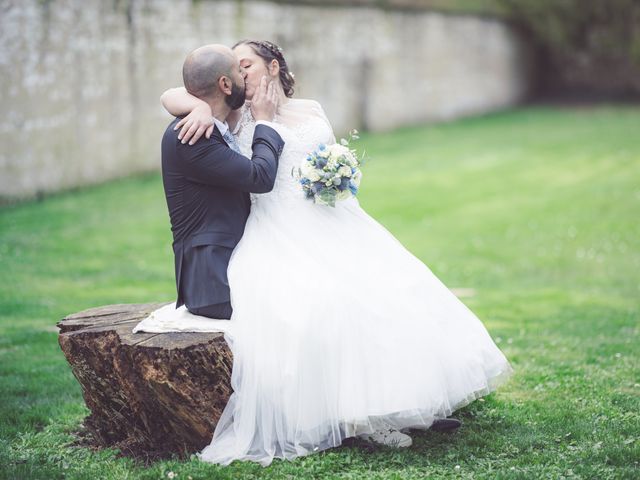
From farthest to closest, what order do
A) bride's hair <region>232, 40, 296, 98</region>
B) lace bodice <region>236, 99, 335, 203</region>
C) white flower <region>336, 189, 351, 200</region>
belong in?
bride's hair <region>232, 40, 296, 98</region> → lace bodice <region>236, 99, 335, 203</region> → white flower <region>336, 189, 351, 200</region>

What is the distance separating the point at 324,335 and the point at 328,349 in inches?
3.2

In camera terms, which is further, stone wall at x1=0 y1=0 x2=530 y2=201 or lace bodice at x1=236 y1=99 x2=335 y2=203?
stone wall at x1=0 y1=0 x2=530 y2=201

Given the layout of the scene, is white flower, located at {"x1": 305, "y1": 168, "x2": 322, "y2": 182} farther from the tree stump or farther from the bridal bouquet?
the tree stump

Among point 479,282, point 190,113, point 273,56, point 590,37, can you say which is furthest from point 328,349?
point 590,37

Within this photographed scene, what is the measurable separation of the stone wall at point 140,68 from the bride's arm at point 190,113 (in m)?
11.0

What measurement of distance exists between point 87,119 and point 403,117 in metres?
10.4

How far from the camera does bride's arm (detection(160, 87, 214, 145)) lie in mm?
4875

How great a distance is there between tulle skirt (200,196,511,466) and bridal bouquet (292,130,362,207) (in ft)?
0.64

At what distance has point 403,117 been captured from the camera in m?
24.5

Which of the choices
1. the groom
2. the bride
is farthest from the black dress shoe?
the groom

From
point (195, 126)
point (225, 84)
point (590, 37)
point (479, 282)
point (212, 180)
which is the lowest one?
point (479, 282)

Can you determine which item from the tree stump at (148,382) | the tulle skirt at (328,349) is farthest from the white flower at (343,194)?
the tree stump at (148,382)

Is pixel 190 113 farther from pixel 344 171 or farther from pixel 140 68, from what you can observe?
pixel 140 68

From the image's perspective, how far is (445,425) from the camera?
17.9 feet
